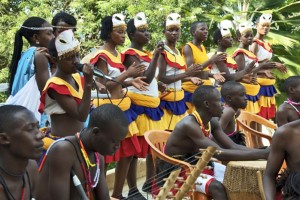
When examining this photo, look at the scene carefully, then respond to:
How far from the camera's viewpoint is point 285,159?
3793mm

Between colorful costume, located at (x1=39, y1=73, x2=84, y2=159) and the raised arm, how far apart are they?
1.55 meters

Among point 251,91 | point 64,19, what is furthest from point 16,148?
point 251,91

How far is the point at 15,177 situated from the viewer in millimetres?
3223

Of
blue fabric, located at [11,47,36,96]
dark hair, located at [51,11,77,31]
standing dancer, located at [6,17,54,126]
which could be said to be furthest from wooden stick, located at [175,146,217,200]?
dark hair, located at [51,11,77,31]

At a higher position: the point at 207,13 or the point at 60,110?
the point at 60,110

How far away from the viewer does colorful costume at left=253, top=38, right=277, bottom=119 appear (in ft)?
30.5

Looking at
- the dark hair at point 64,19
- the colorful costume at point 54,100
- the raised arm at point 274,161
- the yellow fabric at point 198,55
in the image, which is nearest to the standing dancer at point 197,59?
the yellow fabric at point 198,55

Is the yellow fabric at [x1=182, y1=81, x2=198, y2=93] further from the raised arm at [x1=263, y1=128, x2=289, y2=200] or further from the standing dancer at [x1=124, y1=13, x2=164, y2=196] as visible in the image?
the raised arm at [x1=263, y1=128, x2=289, y2=200]

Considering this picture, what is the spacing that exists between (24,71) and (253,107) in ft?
15.3

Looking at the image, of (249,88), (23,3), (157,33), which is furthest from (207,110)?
(23,3)

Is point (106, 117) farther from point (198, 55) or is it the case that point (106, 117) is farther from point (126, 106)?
point (198, 55)

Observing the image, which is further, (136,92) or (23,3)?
(23,3)

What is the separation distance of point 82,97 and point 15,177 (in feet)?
4.32

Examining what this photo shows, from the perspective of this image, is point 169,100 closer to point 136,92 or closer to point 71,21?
point 136,92
